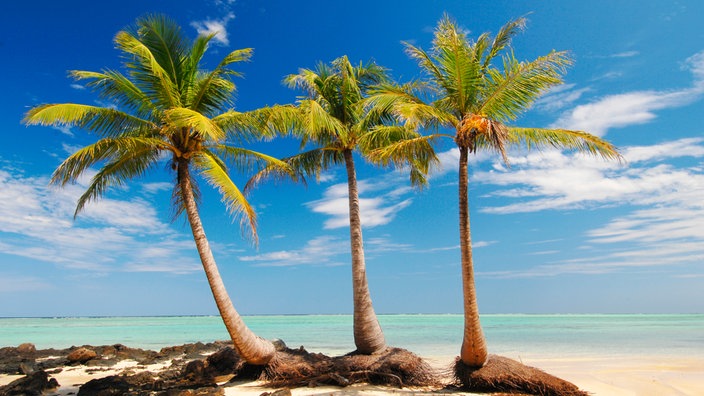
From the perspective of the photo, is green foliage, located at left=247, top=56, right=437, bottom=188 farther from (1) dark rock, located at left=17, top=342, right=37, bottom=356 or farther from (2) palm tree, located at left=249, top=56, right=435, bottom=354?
(1) dark rock, located at left=17, top=342, right=37, bottom=356

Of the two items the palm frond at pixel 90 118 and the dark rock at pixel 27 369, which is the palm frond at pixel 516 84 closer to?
the palm frond at pixel 90 118

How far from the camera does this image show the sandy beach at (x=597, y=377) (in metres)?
10.2

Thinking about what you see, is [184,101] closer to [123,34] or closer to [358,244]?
[123,34]

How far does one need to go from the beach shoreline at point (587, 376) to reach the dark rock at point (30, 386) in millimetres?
282

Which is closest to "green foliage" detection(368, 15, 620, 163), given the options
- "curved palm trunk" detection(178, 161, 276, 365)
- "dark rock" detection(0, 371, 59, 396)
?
"curved palm trunk" detection(178, 161, 276, 365)

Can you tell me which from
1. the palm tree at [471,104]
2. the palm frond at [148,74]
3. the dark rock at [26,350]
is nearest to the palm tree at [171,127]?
the palm frond at [148,74]

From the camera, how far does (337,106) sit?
46.1ft

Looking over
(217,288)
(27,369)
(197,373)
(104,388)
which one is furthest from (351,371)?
(27,369)

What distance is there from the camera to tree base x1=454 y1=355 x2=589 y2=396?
9.38m

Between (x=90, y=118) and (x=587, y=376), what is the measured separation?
14781 millimetres

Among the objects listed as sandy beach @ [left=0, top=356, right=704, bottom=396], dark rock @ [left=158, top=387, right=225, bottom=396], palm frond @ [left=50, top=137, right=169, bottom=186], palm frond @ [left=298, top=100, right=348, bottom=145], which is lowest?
sandy beach @ [left=0, top=356, right=704, bottom=396]

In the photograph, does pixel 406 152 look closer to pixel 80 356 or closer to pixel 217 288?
pixel 217 288

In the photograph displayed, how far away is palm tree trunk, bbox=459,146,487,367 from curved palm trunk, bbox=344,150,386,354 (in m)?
2.78

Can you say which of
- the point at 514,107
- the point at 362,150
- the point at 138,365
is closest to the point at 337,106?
the point at 362,150
